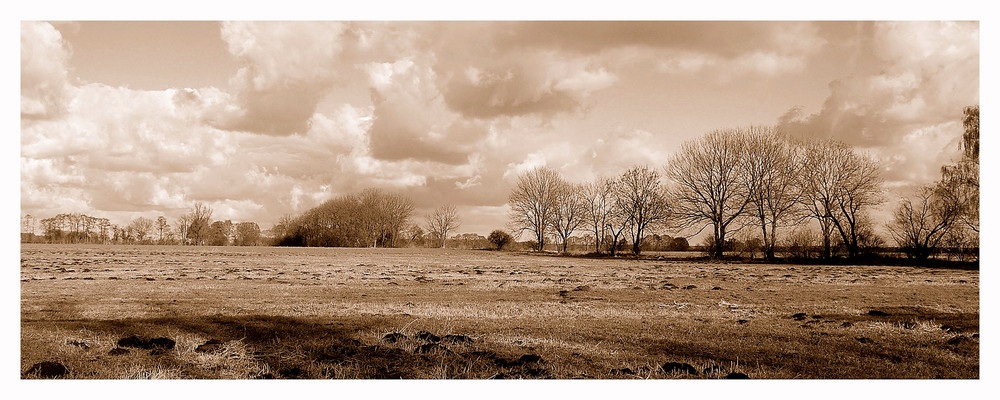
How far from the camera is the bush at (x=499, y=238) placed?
83.9 m

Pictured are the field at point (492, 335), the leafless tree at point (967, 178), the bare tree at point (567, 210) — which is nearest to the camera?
the field at point (492, 335)

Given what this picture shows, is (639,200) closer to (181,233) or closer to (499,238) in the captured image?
(499,238)

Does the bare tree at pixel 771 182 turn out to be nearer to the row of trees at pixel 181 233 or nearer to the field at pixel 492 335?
the field at pixel 492 335

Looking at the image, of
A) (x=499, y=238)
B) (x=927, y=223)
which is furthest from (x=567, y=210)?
(x=927, y=223)

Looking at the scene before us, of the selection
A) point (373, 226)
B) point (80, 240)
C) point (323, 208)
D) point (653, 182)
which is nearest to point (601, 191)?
point (653, 182)

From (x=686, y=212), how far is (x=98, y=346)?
4556 cm

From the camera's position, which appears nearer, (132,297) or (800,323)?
(800,323)

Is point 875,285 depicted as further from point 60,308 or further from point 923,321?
point 60,308

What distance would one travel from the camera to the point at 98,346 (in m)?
8.48

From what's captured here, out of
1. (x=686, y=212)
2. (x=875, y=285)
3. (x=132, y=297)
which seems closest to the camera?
(x=132, y=297)

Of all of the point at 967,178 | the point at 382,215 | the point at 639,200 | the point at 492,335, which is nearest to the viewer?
the point at 492,335

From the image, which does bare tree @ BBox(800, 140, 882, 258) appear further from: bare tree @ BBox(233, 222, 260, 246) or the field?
bare tree @ BBox(233, 222, 260, 246)

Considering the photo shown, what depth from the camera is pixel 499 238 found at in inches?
3324

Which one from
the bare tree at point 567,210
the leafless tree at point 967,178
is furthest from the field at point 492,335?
the bare tree at point 567,210
